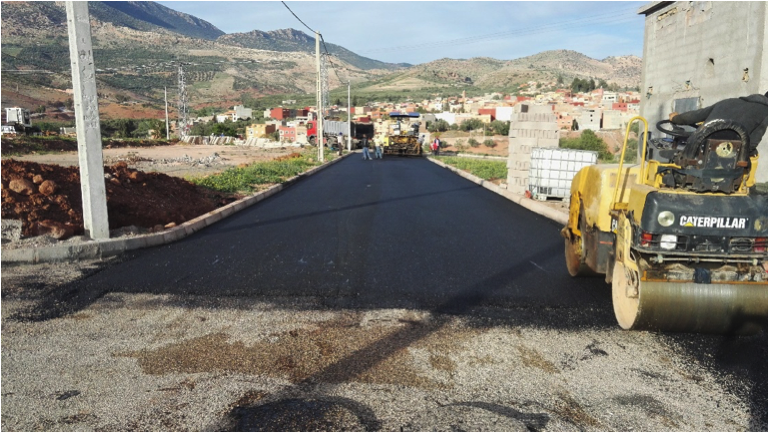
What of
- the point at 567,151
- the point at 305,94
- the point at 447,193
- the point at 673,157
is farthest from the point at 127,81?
the point at 305,94

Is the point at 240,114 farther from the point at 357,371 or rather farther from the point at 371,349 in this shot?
the point at 357,371

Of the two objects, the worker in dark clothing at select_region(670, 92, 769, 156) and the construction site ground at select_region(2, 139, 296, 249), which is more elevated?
the worker in dark clothing at select_region(670, 92, 769, 156)

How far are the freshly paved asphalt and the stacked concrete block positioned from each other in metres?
2.96

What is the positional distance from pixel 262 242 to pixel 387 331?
14.2ft

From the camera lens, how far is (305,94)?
448ft

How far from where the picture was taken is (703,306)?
418 cm

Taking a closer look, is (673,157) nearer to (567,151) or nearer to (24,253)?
(24,253)

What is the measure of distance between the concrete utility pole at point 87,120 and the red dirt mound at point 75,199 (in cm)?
36

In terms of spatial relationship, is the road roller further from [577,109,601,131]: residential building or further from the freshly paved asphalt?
[577,109,601,131]: residential building

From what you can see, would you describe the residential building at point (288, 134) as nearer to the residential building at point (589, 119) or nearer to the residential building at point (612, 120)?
the residential building at point (589, 119)

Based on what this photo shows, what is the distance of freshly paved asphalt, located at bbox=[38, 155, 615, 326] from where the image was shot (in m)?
5.82

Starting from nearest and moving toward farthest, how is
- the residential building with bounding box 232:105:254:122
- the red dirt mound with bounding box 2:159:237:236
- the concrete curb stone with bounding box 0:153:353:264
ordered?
the concrete curb stone with bounding box 0:153:353:264, the red dirt mound with bounding box 2:159:237:236, the residential building with bounding box 232:105:254:122

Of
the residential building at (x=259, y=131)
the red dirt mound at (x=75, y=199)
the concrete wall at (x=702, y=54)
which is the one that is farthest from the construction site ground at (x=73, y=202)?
the residential building at (x=259, y=131)

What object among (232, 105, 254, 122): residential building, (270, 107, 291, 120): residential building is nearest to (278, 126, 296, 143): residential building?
(232, 105, 254, 122): residential building
